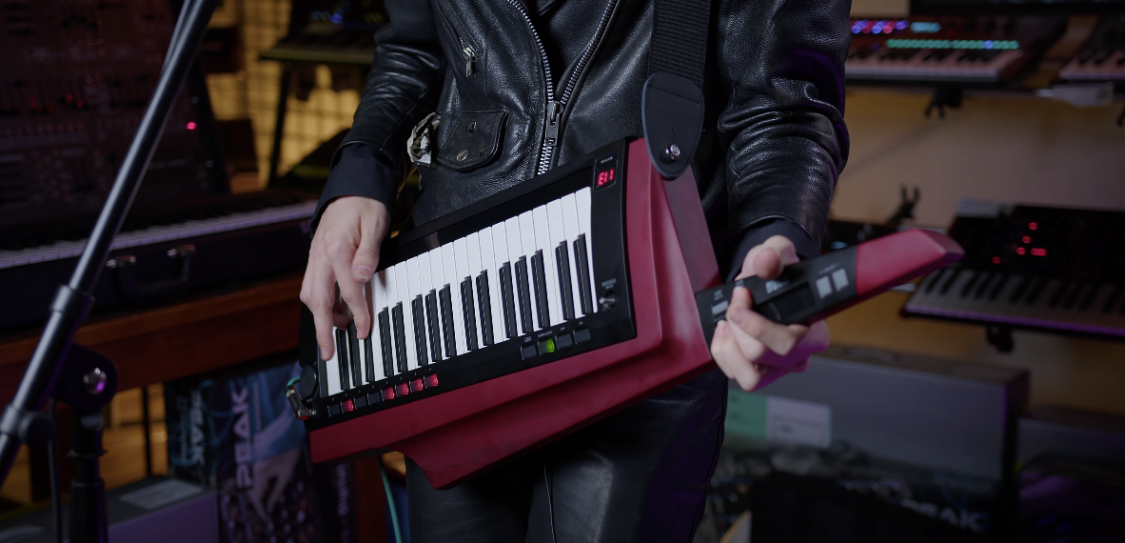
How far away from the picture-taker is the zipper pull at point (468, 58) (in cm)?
98

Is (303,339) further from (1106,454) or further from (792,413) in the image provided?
(1106,454)

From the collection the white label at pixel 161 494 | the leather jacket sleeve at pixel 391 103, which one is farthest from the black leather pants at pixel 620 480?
the white label at pixel 161 494

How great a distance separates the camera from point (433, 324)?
92cm

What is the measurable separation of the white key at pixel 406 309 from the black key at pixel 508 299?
0.14 m

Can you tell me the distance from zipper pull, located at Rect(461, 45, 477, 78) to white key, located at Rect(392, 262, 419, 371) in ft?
0.72

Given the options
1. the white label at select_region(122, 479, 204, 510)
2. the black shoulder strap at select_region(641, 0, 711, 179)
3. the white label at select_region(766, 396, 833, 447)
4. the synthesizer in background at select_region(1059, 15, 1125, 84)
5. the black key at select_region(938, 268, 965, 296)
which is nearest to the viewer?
the black shoulder strap at select_region(641, 0, 711, 179)

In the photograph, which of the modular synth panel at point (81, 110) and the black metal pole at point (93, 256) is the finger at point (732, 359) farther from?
the modular synth panel at point (81, 110)

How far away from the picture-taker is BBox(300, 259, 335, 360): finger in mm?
962

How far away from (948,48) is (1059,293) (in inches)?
26.1

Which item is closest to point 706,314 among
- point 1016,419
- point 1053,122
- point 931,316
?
point 931,316

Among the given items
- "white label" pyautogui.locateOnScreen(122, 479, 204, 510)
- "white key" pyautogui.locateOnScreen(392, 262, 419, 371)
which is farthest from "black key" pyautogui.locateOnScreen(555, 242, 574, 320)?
"white label" pyautogui.locateOnScreen(122, 479, 204, 510)

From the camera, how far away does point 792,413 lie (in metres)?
2.44

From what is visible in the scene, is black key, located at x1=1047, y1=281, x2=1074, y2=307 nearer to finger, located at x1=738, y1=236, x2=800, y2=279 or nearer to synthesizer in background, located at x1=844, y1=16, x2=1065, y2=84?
synthesizer in background, located at x1=844, y1=16, x2=1065, y2=84

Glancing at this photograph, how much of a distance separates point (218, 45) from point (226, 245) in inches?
77.5
